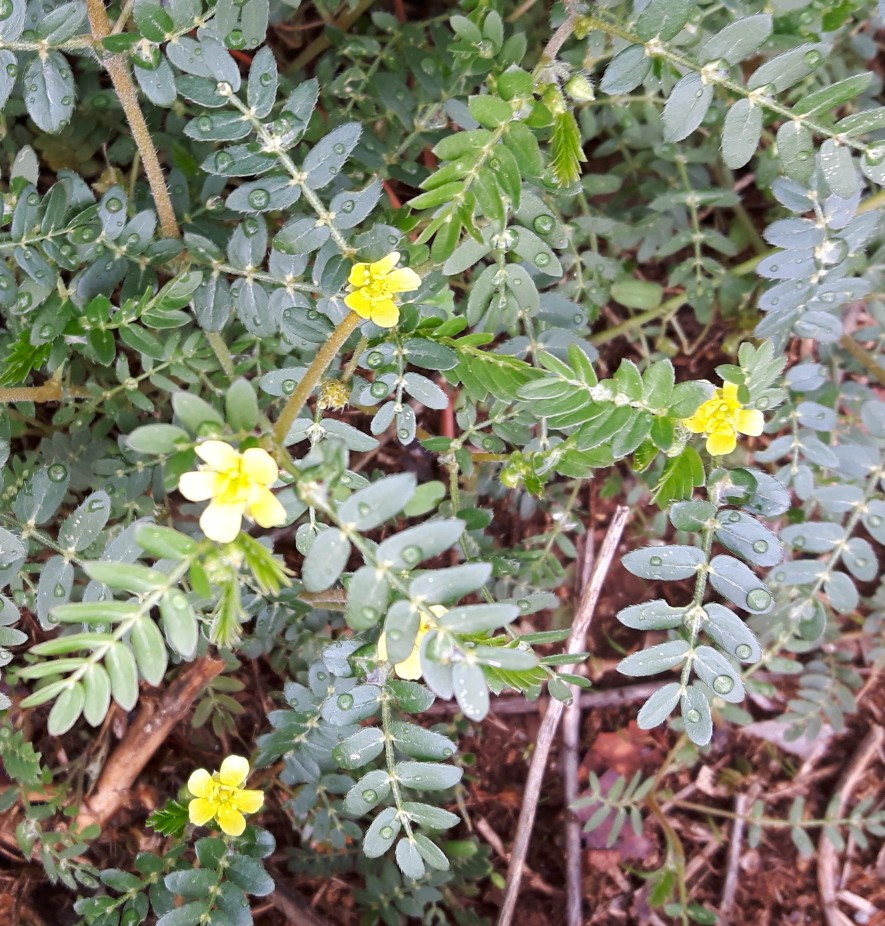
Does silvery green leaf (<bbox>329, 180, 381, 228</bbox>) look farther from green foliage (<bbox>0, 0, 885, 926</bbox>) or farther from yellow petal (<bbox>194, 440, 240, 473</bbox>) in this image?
yellow petal (<bbox>194, 440, 240, 473</bbox>)

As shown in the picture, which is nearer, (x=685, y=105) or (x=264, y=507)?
(x=264, y=507)

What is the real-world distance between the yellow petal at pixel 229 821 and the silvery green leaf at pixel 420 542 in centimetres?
108

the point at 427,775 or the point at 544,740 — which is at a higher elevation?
the point at 427,775

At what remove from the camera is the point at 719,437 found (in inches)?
73.9

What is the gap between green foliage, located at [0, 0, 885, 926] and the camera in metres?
1.56

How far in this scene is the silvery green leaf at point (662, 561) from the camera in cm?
184

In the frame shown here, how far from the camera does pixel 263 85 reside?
1.93m

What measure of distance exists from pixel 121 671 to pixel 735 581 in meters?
1.23

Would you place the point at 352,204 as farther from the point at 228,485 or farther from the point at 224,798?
the point at 224,798

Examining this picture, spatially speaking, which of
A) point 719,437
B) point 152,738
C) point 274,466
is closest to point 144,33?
point 274,466

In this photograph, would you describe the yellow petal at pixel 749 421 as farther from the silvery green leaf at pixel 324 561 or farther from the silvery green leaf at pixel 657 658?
the silvery green leaf at pixel 324 561

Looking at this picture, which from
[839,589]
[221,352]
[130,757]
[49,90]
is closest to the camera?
[49,90]

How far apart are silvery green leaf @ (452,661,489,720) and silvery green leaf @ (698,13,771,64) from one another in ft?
4.46

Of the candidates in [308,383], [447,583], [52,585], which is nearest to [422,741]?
[447,583]
